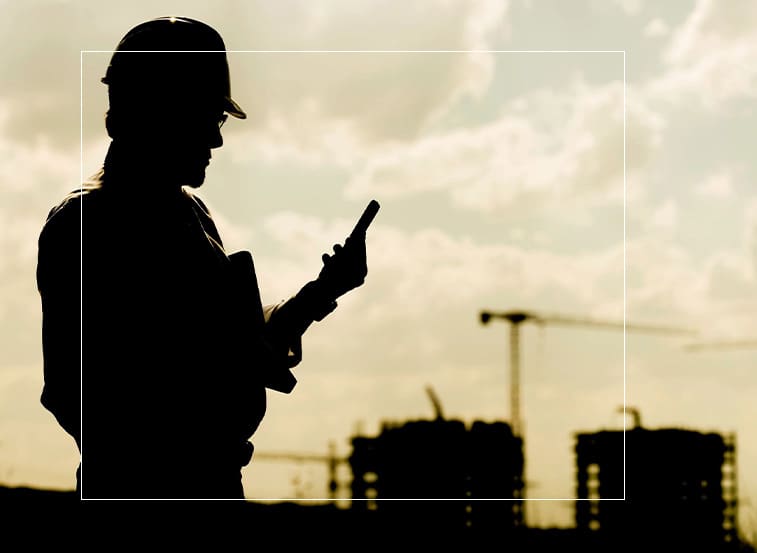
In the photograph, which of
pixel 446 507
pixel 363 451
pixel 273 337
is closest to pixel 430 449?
pixel 363 451

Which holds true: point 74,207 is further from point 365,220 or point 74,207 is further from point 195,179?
point 365,220

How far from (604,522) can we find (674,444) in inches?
443

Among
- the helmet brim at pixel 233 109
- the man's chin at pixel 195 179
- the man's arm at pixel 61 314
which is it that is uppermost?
the helmet brim at pixel 233 109

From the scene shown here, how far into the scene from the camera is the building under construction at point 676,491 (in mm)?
70375

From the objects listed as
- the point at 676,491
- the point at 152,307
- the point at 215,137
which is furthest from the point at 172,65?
the point at 676,491

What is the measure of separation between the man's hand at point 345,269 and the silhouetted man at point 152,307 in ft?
1.18

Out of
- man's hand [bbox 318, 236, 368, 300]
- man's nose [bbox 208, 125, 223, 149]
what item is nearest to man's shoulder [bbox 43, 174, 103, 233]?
man's nose [bbox 208, 125, 223, 149]

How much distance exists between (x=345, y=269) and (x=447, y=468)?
69821 mm

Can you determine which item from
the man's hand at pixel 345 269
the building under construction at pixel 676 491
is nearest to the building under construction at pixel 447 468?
the building under construction at pixel 676 491

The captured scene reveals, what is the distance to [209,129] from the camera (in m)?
3.59

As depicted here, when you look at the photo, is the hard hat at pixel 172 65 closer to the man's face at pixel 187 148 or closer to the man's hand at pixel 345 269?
the man's face at pixel 187 148

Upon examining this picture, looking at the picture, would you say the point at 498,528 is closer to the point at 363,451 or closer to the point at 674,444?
the point at 363,451

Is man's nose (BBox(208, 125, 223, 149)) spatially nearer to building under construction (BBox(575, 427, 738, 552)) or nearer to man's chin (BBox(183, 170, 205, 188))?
man's chin (BBox(183, 170, 205, 188))

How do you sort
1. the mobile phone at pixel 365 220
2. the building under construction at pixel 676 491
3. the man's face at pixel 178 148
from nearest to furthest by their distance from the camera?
the man's face at pixel 178 148 < the mobile phone at pixel 365 220 < the building under construction at pixel 676 491
